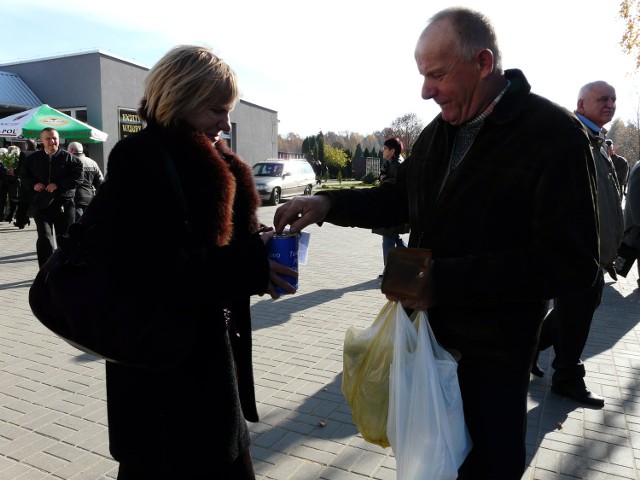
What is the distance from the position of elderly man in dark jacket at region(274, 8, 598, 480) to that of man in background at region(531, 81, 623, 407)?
1.95 m

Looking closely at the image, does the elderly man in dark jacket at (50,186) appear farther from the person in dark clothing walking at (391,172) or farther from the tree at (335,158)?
the tree at (335,158)

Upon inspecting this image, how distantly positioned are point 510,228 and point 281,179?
2064 centimetres

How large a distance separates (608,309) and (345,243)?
21.2ft

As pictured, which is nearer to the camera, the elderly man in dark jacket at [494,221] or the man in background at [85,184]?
the elderly man in dark jacket at [494,221]

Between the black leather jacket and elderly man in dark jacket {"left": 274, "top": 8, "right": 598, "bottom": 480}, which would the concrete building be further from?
elderly man in dark jacket {"left": 274, "top": 8, "right": 598, "bottom": 480}

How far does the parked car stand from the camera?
2127 cm

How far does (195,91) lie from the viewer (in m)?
1.76

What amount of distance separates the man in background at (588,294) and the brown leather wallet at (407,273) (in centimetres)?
222

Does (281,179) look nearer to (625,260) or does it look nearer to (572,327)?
(625,260)

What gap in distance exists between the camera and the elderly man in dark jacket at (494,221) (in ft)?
5.33

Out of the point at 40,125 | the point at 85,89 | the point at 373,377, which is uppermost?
the point at 85,89

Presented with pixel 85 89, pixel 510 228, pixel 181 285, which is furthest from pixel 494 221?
pixel 85 89

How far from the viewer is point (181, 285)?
159cm

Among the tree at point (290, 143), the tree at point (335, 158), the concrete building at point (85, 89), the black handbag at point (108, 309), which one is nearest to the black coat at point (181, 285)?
the black handbag at point (108, 309)
